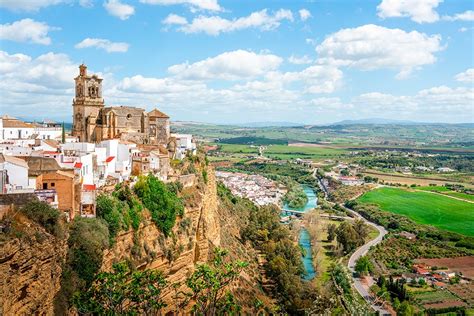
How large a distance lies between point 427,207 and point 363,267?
39.8 metres

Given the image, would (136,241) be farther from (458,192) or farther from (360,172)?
(360,172)

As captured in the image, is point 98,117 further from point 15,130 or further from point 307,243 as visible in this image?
point 307,243

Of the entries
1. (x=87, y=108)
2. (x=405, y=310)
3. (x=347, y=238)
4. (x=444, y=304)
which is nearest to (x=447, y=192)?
(x=347, y=238)

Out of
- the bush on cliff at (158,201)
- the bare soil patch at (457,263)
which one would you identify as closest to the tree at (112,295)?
the bush on cliff at (158,201)

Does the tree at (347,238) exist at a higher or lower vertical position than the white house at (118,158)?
lower

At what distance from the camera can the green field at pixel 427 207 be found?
227 feet

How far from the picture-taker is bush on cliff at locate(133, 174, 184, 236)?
81.2 feet

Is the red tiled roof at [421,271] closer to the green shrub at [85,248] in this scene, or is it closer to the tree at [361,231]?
the tree at [361,231]

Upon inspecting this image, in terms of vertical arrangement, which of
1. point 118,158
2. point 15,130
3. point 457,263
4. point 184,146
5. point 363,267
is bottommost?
point 457,263

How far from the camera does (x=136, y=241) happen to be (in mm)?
22453

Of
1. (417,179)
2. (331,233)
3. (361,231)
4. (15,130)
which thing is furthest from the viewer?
(417,179)

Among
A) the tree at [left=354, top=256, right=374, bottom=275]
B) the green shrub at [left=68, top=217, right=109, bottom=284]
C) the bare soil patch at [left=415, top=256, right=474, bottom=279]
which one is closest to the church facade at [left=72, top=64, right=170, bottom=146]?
the green shrub at [left=68, top=217, right=109, bottom=284]

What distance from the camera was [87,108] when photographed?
119ft

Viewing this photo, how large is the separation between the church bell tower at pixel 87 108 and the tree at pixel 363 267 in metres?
28.1
